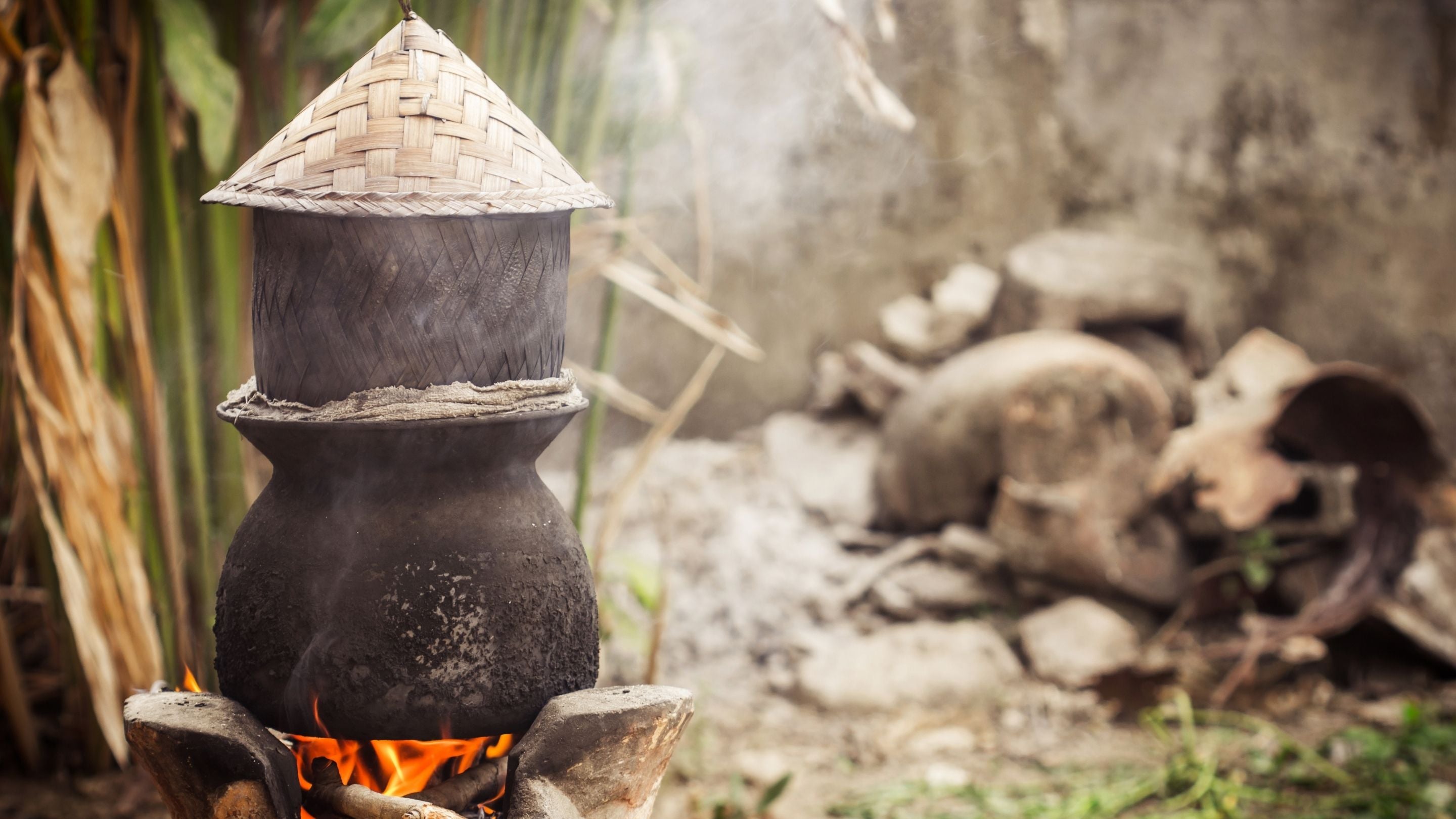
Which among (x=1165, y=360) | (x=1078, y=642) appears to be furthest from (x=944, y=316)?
(x=1078, y=642)

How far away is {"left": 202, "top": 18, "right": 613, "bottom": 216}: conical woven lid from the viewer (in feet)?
4.11

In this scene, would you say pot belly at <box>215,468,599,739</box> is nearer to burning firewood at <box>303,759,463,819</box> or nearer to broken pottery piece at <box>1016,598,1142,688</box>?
burning firewood at <box>303,759,463,819</box>

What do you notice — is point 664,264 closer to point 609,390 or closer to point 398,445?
point 609,390

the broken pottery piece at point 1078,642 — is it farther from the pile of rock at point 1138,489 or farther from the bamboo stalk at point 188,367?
the bamboo stalk at point 188,367

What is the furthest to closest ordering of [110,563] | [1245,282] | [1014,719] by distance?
[1245,282] < [1014,719] < [110,563]

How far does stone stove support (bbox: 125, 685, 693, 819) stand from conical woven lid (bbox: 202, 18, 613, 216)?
63 centimetres

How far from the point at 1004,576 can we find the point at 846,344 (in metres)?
1.62

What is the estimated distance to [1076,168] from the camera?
16.6ft

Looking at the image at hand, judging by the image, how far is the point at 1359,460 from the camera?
366 centimetres

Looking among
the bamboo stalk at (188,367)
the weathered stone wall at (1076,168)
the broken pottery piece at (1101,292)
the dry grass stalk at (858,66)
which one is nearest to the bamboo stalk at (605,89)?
the dry grass stalk at (858,66)

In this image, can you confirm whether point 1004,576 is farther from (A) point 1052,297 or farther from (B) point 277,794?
(B) point 277,794

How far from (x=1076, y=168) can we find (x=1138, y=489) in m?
1.87

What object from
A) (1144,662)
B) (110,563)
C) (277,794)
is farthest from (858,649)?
(277,794)

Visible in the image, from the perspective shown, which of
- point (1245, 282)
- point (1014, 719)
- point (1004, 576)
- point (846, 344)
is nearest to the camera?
point (1014, 719)
